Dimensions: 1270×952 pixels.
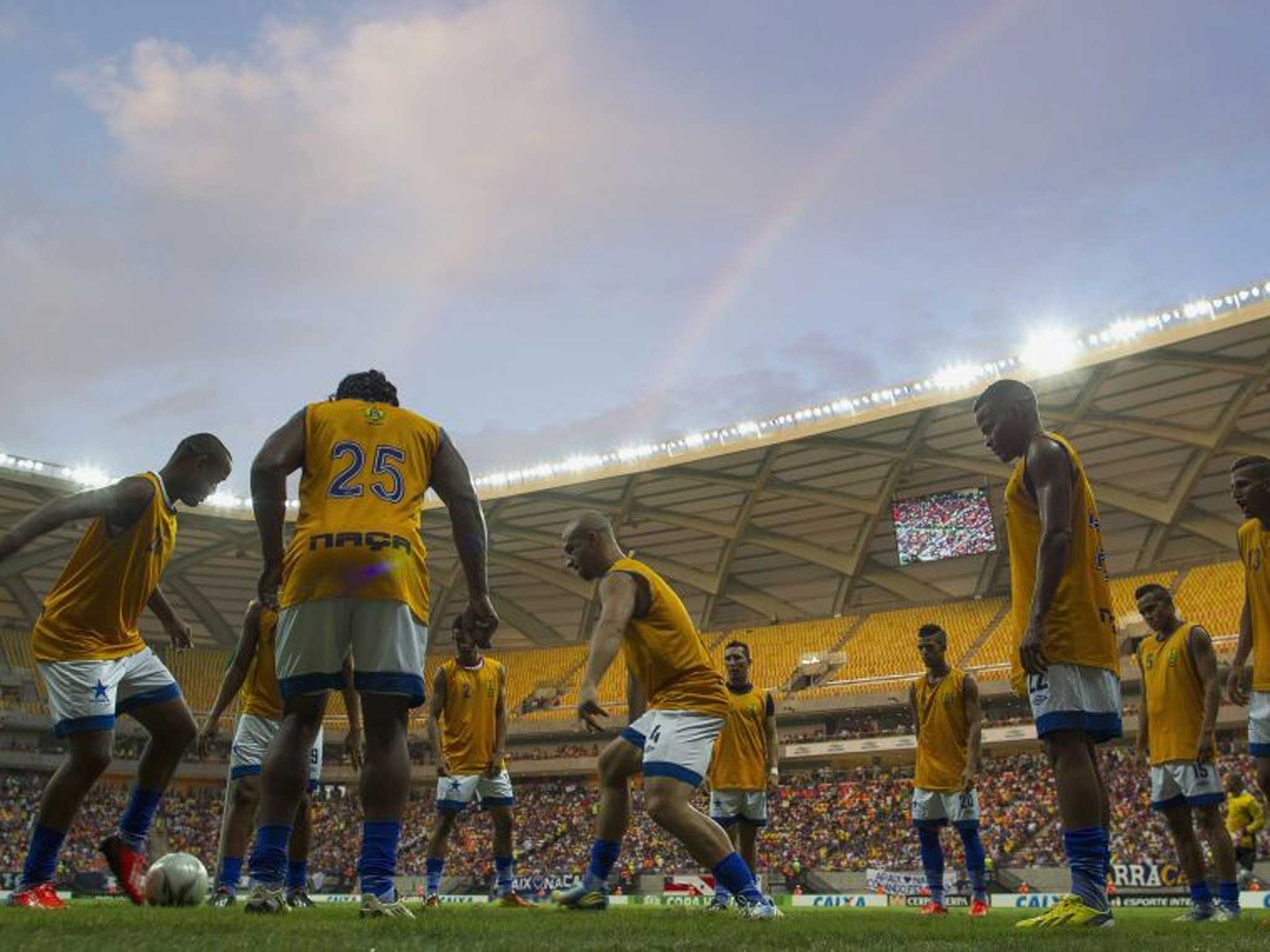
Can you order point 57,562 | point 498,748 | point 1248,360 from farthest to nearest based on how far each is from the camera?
point 57,562, point 1248,360, point 498,748

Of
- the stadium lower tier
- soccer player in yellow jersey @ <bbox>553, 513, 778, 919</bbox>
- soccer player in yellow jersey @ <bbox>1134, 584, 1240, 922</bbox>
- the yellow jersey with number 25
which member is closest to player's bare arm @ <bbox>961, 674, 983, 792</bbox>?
soccer player in yellow jersey @ <bbox>1134, 584, 1240, 922</bbox>

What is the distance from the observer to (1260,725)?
640 centimetres

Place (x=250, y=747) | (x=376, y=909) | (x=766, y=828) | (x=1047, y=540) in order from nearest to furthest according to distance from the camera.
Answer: (x=376, y=909) → (x=1047, y=540) → (x=250, y=747) → (x=766, y=828)

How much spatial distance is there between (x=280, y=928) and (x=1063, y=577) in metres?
3.93

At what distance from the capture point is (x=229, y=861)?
7.95 metres

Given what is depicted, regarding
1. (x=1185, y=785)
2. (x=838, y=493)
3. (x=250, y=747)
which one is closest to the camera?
(x=1185, y=785)

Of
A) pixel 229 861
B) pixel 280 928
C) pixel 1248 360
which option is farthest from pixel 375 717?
pixel 1248 360

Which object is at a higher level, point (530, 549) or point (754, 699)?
point (530, 549)

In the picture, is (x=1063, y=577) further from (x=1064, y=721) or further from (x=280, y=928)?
(x=280, y=928)

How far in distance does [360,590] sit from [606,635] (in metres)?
1.44

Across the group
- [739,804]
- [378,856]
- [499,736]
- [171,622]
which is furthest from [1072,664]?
[499,736]

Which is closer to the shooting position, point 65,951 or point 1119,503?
point 65,951

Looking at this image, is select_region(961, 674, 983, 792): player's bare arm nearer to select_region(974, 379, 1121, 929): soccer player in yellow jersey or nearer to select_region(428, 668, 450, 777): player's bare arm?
select_region(974, 379, 1121, 929): soccer player in yellow jersey

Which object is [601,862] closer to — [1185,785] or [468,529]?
[468,529]
